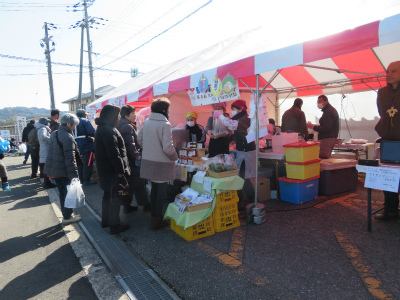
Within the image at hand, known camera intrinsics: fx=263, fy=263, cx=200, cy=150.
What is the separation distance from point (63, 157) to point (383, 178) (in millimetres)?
4448

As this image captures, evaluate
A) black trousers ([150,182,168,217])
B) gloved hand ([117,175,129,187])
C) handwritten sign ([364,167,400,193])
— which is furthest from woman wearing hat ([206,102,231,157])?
handwritten sign ([364,167,400,193])

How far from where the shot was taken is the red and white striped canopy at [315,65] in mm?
2636

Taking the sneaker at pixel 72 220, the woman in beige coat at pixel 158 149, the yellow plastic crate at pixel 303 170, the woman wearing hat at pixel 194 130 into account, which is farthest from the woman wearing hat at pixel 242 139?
the sneaker at pixel 72 220

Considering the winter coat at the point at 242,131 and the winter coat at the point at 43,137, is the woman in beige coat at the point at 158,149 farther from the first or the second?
the winter coat at the point at 43,137

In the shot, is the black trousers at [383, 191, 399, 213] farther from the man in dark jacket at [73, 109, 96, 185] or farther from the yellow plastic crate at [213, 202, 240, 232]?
the man in dark jacket at [73, 109, 96, 185]

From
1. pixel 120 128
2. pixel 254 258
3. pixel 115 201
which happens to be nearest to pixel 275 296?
pixel 254 258

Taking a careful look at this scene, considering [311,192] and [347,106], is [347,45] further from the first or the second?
[347,106]

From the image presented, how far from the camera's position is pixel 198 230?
362 cm

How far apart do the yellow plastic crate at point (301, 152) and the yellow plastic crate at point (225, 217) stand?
1597 millimetres

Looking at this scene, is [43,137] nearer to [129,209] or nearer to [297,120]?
[129,209]

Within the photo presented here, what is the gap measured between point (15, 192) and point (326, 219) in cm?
752

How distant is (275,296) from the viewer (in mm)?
2334

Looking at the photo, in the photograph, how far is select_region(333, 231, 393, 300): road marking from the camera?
2300 mm

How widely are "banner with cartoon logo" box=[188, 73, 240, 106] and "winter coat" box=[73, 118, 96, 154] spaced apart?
3.53m
